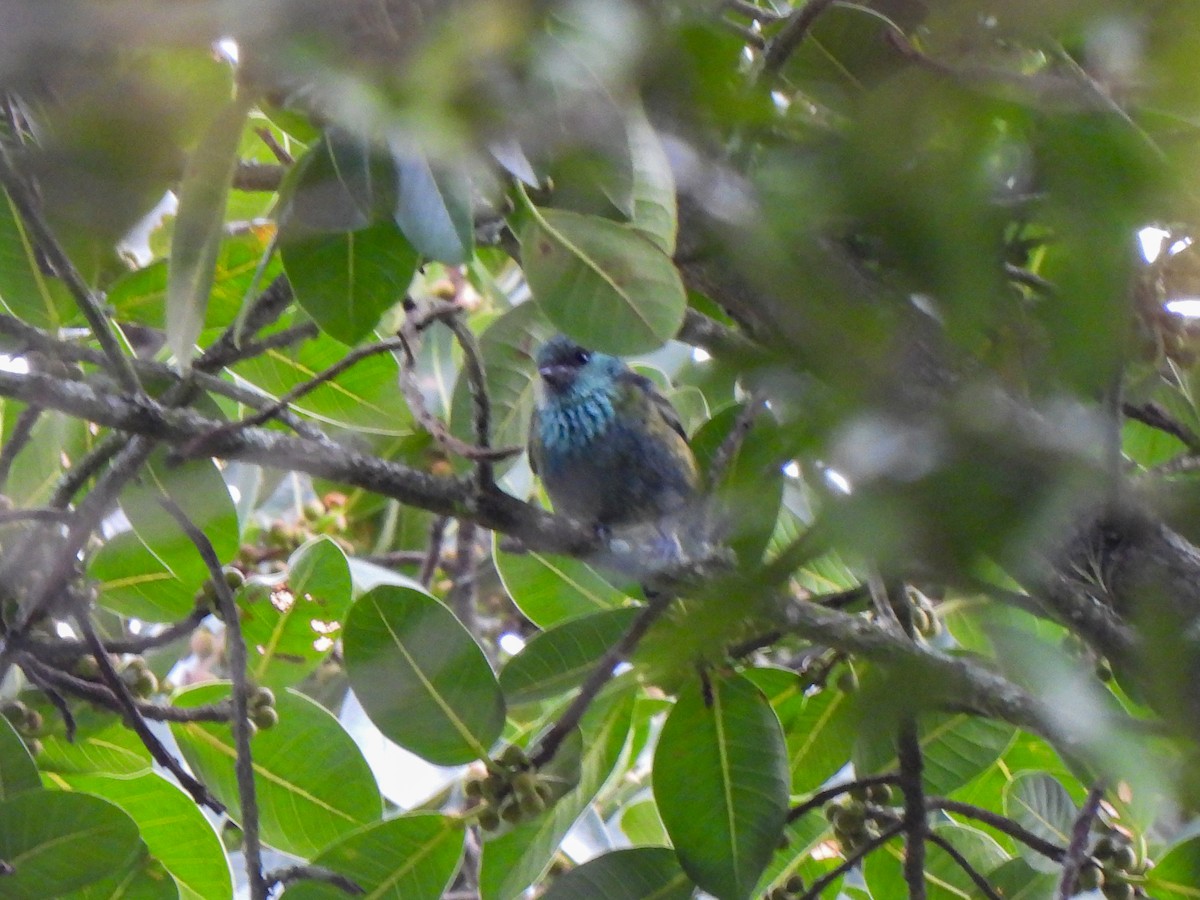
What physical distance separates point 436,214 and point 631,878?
117cm

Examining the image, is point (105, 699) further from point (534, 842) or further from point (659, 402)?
point (659, 402)

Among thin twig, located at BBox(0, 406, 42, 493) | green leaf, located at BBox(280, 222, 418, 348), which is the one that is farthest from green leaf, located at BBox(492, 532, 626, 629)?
thin twig, located at BBox(0, 406, 42, 493)

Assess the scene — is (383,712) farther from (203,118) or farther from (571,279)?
(203,118)

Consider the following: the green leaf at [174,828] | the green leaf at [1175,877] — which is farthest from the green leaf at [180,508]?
the green leaf at [1175,877]

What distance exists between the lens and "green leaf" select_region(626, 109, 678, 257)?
85cm

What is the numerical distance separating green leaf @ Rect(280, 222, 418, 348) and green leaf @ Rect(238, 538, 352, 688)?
1.92 feet

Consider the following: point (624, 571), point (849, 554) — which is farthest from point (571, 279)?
point (849, 554)

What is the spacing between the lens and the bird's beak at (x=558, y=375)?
10.1 feet

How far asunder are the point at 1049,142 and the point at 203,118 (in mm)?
653

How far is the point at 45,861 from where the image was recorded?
6.11 feet

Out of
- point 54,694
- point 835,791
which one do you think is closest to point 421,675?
point 54,694

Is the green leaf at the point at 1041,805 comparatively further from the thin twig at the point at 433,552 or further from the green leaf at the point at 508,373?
the thin twig at the point at 433,552

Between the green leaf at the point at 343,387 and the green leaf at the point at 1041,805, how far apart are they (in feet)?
4.52

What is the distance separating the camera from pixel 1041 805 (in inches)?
87.5
